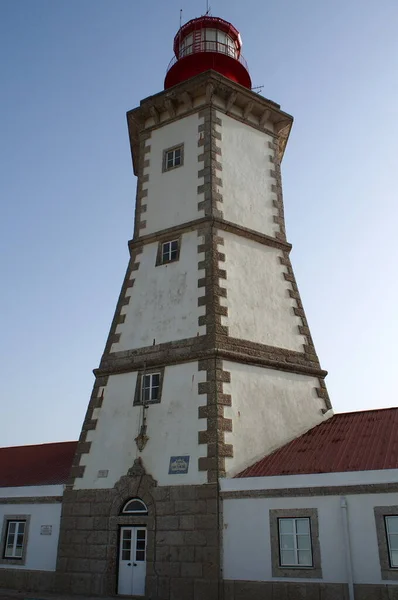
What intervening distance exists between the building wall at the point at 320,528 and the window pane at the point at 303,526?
0.27 metres

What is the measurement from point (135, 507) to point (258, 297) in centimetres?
605

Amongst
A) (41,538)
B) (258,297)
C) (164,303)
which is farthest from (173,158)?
(41,538)

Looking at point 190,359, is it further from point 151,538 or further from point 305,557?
point 305,557

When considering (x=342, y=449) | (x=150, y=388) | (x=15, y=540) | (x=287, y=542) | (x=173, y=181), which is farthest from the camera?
(x=173, y=181)

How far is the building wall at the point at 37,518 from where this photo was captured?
518 inches

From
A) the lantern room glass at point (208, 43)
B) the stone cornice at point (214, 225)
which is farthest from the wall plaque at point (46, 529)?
the lantern room glass at point (208, 43)

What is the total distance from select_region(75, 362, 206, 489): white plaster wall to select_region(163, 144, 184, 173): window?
6639mm

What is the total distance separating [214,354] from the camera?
12.8m

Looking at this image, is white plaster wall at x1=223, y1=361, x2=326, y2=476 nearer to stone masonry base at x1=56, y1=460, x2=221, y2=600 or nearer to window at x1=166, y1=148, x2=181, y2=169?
stone masonry base at x1=56, y1=460, x2=221, y2=600

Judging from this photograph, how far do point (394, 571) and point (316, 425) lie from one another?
447 cm

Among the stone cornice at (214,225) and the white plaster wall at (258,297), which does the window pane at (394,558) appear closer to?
the white plaster wall at (258,297)

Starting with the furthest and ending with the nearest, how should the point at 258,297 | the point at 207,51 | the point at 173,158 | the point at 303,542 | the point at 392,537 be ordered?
the point at 207,51 < the point at 173,158 < the point at 258,297 < the point at 303,542 < the point at 392,537

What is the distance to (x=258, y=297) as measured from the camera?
48.1ft

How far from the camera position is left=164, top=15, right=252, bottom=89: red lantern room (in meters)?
19.1
